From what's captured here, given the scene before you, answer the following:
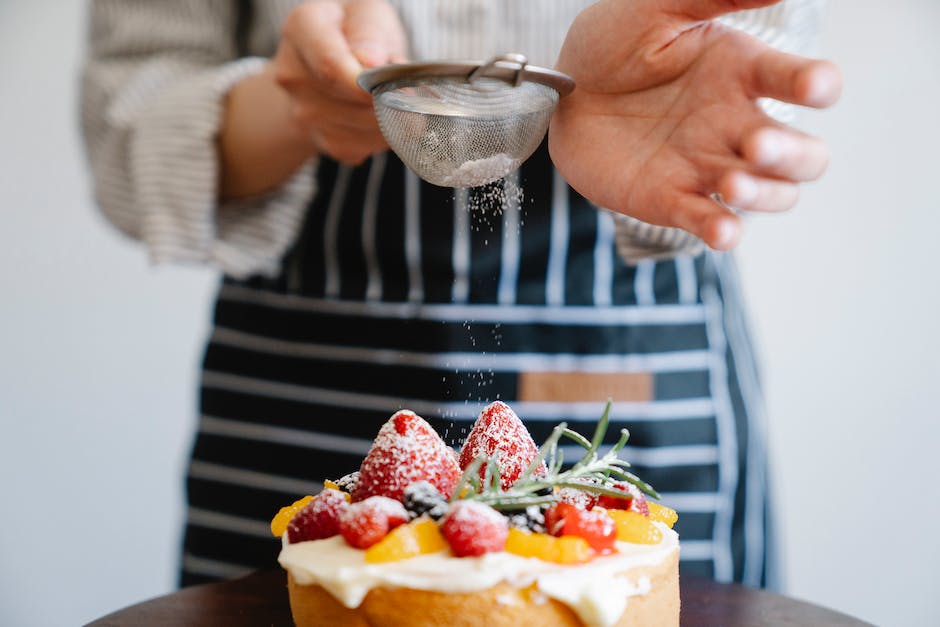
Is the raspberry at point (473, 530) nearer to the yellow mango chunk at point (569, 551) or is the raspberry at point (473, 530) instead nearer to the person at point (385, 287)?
the yellow mango chunk at point (569, 551)

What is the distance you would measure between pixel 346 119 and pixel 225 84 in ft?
1.23

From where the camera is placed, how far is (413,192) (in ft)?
4.67

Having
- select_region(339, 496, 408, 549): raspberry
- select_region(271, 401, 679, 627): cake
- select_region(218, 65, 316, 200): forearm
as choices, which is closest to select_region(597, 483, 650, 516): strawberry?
select_region(271, 401, 679, 627): cake

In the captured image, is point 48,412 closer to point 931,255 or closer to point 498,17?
point 498,17

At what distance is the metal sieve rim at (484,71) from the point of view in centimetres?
91

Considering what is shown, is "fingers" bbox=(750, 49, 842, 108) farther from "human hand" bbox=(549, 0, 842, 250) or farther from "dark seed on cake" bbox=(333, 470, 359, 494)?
"dark seed on cake" bbox=(333, 470, 359, 494)

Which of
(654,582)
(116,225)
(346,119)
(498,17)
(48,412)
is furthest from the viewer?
(48,412)

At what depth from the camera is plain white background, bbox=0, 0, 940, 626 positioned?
2.27 meters

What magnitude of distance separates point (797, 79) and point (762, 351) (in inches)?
67.3

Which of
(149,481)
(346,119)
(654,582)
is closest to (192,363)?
(149,481)

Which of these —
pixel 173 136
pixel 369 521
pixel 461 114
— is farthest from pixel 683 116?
pixel 173 136

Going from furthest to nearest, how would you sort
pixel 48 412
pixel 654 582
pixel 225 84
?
pixel 48 412, pixel 225 84, pixel 654 582

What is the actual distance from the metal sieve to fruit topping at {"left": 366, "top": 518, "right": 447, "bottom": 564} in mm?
411

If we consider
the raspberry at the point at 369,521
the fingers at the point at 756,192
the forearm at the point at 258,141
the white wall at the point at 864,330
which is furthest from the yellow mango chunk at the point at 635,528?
the white wall at the point at 864,330
